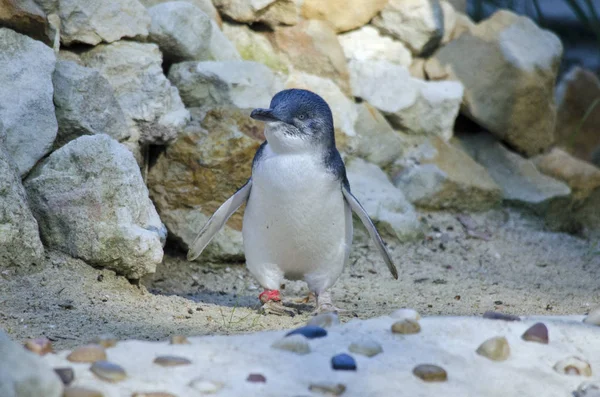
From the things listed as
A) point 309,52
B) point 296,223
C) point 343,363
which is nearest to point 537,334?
point 343,363

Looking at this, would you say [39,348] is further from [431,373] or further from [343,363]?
[431,373]

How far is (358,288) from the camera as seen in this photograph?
193 inches

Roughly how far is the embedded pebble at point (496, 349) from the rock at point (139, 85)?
2.76m

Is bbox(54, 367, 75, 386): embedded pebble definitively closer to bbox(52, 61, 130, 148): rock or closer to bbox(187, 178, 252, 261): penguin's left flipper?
bbox(187, 178, 252, 261): penguin's left flipper

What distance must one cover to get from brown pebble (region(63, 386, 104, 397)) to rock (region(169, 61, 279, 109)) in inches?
129

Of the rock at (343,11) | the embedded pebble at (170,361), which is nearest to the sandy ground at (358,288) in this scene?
the embedded pebble at (170,361)

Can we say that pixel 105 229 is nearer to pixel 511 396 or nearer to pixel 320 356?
pixel 320 356

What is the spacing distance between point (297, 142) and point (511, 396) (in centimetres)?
164

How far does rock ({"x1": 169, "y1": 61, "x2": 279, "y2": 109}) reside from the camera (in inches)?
207

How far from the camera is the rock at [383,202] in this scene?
5609 mm

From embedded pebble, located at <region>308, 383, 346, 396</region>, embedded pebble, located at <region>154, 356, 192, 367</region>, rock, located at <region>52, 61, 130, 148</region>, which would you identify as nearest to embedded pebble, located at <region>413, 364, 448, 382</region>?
embedded pebble, located at <region>308, 383, 346, 396</region>

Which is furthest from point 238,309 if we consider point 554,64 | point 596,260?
point 554,64

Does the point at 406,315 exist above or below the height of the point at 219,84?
below

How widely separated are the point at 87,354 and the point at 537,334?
1.43 meters
